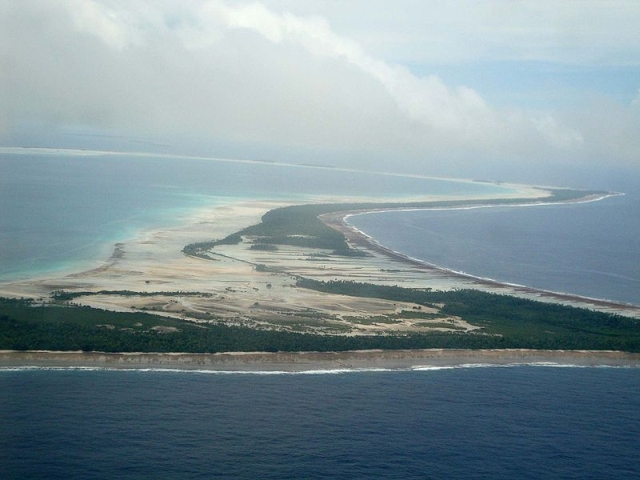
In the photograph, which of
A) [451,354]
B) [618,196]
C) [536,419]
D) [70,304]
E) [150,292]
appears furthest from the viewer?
[618,196]

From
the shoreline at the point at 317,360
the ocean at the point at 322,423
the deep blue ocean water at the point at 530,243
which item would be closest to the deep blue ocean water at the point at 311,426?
the ocean at the point at 322,423

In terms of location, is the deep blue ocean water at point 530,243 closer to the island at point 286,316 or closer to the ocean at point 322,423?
the island at point 286,316

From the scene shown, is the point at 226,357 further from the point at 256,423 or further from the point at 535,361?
the point at 535,361

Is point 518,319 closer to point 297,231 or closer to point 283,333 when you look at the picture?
point 283,333

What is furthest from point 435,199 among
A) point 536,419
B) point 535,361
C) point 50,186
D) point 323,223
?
point 536,419

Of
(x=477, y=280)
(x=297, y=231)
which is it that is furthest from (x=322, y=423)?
(x=297, y=231)
